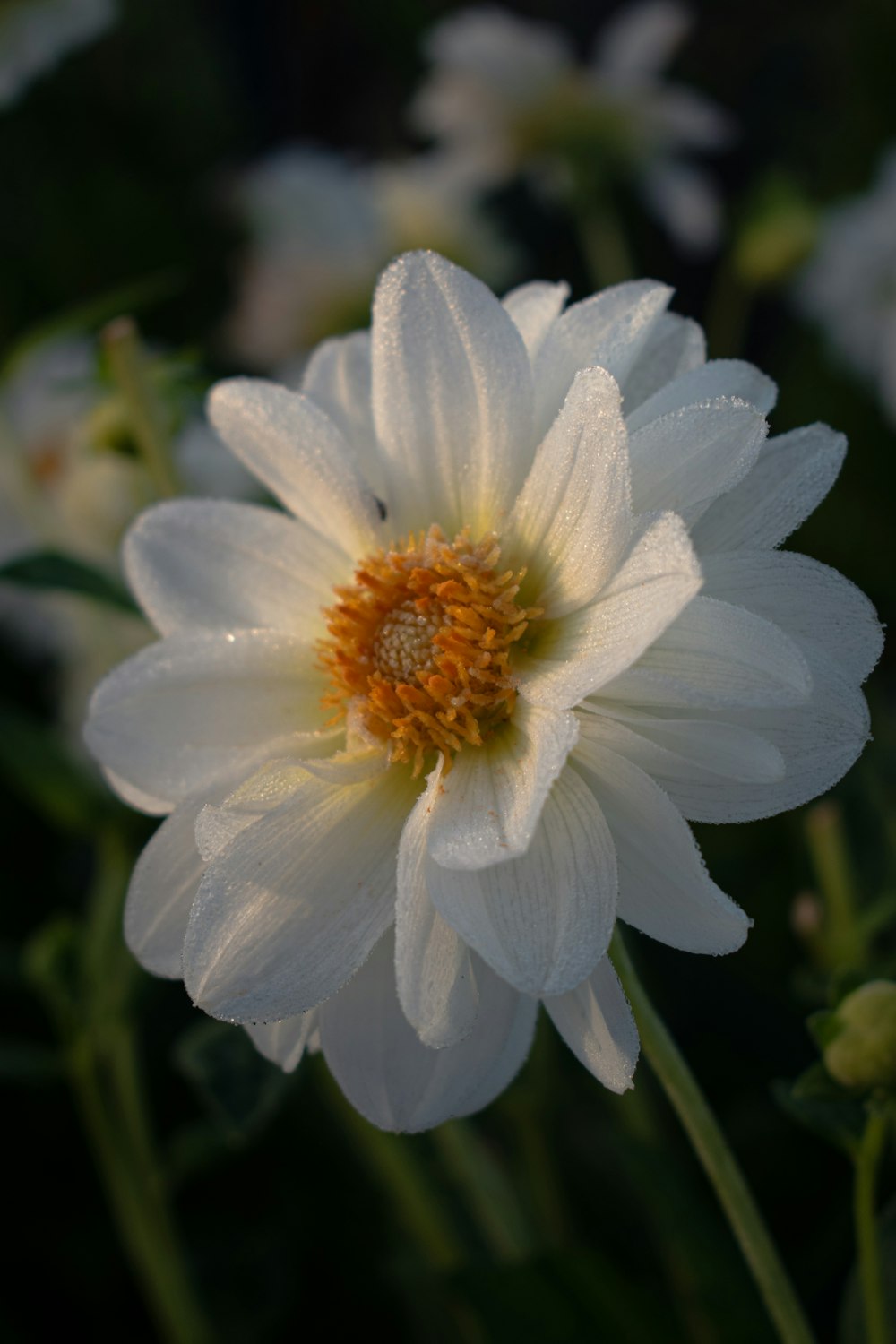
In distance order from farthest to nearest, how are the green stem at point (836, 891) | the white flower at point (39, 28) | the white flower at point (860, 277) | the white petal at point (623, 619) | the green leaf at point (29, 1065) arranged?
1. the white flower at point (860, 277)
2. the white flower at point (39, 28)
3. the green leaf at point (29, 1065)
4. the green stem at point (836, 891)
5. the white petal at point (623, 619)

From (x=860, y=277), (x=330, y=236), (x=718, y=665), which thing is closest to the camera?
(x=718, y=665)

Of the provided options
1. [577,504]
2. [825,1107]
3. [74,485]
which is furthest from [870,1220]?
[74,485]

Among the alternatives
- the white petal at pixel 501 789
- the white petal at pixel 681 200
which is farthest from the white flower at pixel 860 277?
the white petal at pixel 501 789

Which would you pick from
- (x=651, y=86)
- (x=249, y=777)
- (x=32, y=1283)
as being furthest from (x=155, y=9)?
(x=249, y=777)

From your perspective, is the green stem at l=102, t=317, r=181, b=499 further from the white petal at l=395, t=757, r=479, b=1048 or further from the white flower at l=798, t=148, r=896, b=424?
the white flower at l=798, t=148, r=896, b=424

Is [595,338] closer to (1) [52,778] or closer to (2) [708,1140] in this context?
(2) [708,1140]

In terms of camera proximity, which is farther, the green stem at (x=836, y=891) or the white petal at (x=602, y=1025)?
the green stem at (x=836, y=891)

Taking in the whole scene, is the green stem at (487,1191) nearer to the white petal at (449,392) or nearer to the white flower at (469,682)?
the white flower at (469,682)
